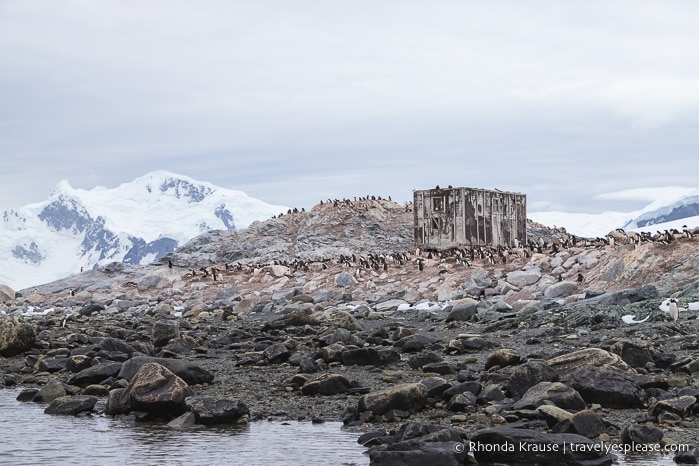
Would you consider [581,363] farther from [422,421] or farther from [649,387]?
[422,421]

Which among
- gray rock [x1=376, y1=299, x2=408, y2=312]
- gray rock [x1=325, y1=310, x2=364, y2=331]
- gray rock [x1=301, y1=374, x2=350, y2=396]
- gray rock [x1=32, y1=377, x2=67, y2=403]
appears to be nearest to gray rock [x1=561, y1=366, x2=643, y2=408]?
gray rock [x1=301, y1=374, x2=350, y2=396]

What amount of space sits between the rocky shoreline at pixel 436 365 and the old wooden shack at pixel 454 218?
1068cm

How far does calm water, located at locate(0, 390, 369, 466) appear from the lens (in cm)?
743

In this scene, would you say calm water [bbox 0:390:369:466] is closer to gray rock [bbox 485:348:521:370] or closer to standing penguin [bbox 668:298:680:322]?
gray rock [bbox 485:348:521:370]

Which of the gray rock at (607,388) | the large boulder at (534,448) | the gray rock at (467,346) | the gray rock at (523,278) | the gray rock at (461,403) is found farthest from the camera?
the gray rock at (523,278)

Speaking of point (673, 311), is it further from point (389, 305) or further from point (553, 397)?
point (389, 305)

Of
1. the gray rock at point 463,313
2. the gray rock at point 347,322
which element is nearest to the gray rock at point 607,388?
the gray rock at point 347,322

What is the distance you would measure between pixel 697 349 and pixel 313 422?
5.94m

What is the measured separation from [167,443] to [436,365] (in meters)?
4.12

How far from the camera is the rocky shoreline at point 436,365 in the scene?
741 cm

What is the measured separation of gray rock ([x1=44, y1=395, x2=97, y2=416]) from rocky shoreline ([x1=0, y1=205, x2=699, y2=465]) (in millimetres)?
25

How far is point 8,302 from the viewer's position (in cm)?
3612

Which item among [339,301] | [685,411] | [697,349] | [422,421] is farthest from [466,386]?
[339,301]

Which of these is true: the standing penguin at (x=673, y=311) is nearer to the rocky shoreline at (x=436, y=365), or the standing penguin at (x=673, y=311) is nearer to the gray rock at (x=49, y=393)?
the rocky shoreline at (x=436, y=365)
